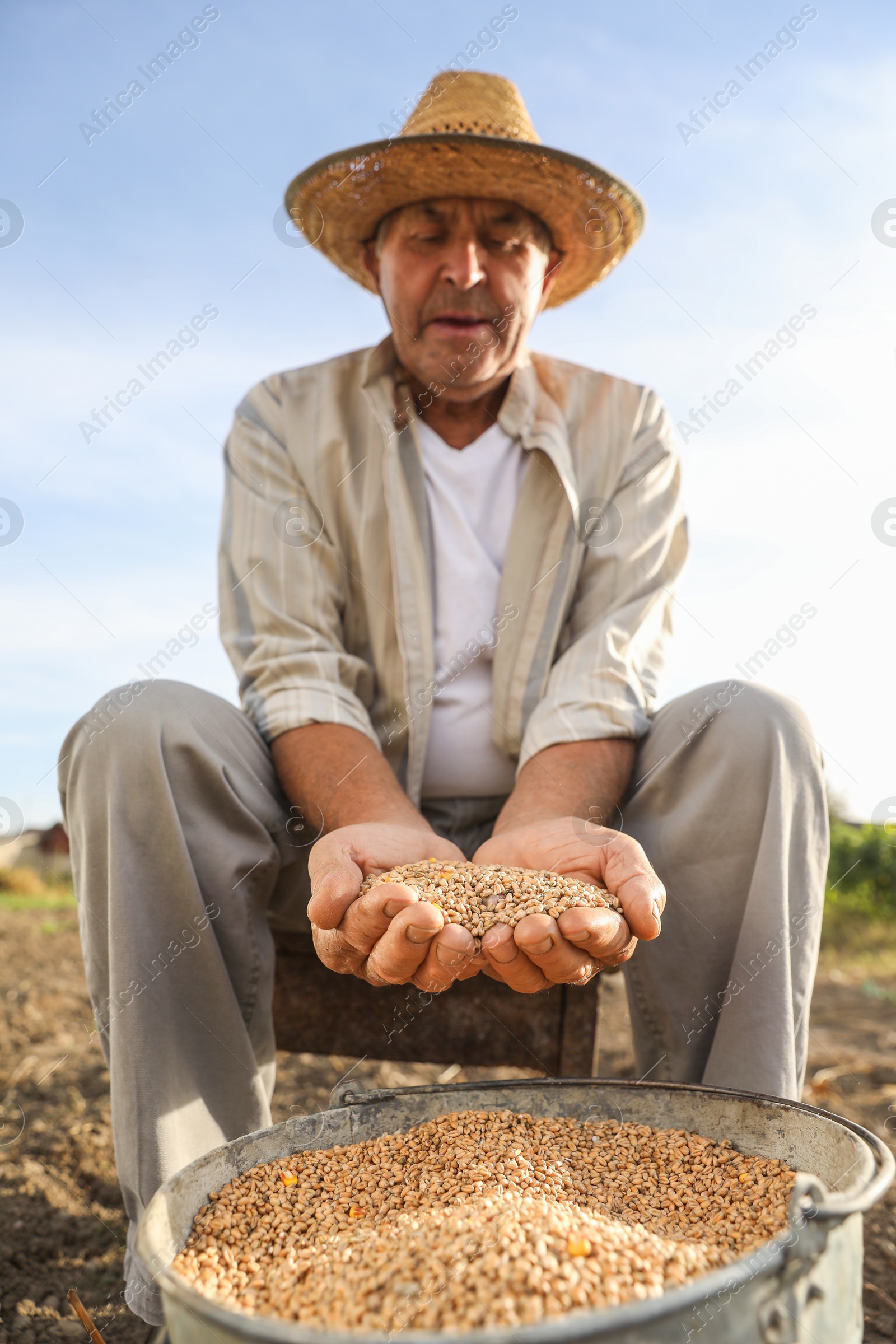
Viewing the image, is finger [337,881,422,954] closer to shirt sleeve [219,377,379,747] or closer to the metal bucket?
the metal bucket

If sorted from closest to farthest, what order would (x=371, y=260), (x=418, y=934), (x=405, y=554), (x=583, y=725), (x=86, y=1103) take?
(x=418, y=934), (x=583, y=725), (x=405, y=554), (x=371, y=260), (x=86, y=1103)

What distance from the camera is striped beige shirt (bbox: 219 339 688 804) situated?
2285 mm

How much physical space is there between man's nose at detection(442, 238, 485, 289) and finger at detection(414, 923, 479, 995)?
1510 mm

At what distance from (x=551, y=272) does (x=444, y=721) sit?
1295 millimetres

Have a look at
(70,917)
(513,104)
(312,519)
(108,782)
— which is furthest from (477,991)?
(70,917)

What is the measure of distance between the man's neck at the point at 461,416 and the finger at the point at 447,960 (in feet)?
4.90

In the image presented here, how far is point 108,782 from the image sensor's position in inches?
67.9

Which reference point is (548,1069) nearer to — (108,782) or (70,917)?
(108,782)

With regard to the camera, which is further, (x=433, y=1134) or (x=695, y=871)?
(x=695, y=871)

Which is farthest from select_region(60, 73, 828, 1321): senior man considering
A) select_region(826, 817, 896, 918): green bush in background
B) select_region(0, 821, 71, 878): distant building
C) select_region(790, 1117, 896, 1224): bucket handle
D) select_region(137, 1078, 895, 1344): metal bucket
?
select_region(0, 821, 71, 878): distant building

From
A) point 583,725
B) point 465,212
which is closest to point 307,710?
point 583,725

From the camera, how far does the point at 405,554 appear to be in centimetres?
239

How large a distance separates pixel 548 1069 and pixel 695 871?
0.74 m

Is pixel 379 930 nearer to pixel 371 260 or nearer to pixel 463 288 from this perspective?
pixel 463 288
